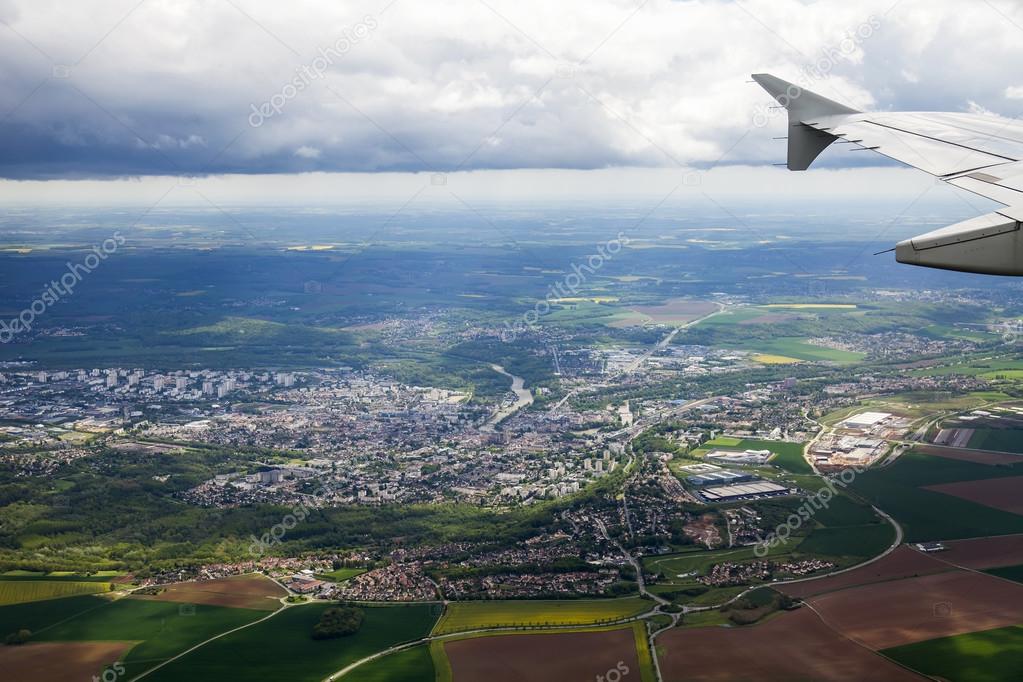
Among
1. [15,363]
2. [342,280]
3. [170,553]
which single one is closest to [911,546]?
[170,553]

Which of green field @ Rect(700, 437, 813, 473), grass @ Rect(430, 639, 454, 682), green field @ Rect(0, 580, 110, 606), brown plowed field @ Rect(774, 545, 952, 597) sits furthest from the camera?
green field @ Rect(700, 437, 813, 473)

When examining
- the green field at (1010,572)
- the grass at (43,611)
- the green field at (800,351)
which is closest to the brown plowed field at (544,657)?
the green field at (1010,572)

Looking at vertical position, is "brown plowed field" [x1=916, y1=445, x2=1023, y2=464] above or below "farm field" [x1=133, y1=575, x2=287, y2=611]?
above

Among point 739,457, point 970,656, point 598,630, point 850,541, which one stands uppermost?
point 739,457

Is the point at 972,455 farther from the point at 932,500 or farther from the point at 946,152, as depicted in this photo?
the point at 946,152

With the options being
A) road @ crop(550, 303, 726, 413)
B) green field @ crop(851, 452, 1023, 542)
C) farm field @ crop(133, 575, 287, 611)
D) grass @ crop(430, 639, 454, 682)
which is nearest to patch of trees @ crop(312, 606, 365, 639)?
farm field @ crop(133, 575, 287, 611)

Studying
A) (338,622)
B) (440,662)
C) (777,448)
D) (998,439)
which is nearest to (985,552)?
(998,439)

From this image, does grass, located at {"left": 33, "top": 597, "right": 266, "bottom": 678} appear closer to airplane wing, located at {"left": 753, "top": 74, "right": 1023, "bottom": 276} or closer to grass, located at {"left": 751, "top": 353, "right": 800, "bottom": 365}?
airplane wing, located at {"left": 753, "top": 74, "right": 1023, "bottom": 276}

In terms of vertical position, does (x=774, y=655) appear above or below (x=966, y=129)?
below

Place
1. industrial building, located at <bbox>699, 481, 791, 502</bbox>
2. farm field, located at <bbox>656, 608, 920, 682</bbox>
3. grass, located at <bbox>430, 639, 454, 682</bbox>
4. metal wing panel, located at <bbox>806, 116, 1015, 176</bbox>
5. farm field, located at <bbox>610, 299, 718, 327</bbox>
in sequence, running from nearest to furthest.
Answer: metal wing panel, located at <bbox>806, 116, 1015, 176</bbox> < farm field, located at <bbox>656, 608, 920, 682</bbox> < grass, located at <bbox>430, 639, 454, 682</bbox> < industrial building, located at <bbox>699, 481, 791, 502</bbox> < farm field, located at <bbox>610, 299, 718, 327</bbox>
